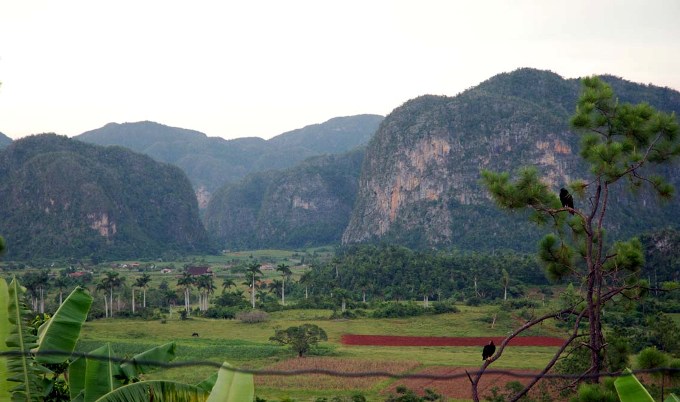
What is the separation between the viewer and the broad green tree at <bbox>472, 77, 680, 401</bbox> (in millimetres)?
6906

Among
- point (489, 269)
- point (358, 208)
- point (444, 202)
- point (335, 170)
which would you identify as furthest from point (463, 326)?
point (335, 170)

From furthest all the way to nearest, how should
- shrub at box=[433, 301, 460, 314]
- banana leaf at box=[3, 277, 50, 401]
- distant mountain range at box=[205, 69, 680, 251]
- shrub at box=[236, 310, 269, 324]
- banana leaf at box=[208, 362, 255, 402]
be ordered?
distant mountain range at box=[205, 69, 680, 251], shrub at box=[433, 301, 460, 314], shrub at box=[236, 310, 269, 324], banana leaf at box=[3, 277, 50, 401], banana leaf at box=[208, 362, 255, 402]

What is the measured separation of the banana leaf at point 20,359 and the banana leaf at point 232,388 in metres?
1.15

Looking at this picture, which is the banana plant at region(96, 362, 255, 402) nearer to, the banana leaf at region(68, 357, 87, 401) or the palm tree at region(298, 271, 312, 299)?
the banana leaf at region(68, 357, 87, 401)

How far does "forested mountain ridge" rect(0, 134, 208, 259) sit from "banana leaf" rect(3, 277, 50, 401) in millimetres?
90665

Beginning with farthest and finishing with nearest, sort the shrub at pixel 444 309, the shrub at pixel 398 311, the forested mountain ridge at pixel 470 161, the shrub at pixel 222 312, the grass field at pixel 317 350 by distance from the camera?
the forested mountain ridge at pixel 470 161
the shrub at pixel 222 312
the shrub at pixel 444 309
the shrub at pixel 398 311
the grass field at pixel 317 350

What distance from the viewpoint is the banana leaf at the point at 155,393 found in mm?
4383

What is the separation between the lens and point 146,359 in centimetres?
548

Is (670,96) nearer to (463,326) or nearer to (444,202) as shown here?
(444,202)

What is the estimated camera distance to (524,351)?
97.1ft

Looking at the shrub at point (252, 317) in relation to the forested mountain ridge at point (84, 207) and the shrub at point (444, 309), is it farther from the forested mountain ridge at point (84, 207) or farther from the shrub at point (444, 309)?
the forested mountain ridge at point (84, 207)

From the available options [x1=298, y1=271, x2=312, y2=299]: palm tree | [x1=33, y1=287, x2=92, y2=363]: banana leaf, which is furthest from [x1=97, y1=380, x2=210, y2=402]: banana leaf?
[x1=298, y1=271, x2=312, y2=299]: palm tree

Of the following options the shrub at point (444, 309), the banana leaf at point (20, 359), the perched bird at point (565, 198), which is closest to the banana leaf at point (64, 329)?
the banana leaf at point (20, 359)

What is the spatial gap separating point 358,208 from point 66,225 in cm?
4847
